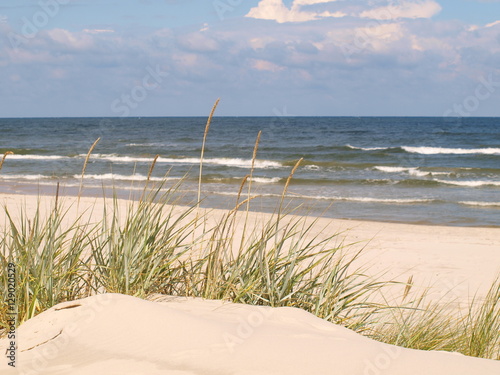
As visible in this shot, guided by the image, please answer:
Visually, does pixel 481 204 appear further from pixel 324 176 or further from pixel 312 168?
pixel 312 168

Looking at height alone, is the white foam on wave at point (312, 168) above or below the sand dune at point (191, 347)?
below

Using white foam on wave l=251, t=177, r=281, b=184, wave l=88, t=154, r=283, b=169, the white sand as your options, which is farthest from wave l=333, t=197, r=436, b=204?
the white sand

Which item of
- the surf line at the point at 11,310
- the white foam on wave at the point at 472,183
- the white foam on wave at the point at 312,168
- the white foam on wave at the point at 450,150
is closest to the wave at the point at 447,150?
the white foam on wave at the point at 450,150

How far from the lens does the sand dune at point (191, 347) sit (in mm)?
2406

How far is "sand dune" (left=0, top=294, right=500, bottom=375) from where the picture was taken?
94.7 inches

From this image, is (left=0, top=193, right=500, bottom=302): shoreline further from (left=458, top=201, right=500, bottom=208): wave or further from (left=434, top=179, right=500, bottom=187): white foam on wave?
(left=434, top=179, right=500, bottom=187): white foam on wave

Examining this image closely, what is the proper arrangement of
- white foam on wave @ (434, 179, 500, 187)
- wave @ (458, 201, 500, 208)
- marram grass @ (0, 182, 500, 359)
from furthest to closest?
1. white foam on wave @ (434, 179, 500, 187)
2. wave @ (458, 201, 500, 208)
3. marram grass @ (0, 182, 500, 359)

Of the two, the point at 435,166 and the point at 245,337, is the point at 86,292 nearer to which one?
the point at 245,337

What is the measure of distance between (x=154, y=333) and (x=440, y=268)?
7363 millimetres

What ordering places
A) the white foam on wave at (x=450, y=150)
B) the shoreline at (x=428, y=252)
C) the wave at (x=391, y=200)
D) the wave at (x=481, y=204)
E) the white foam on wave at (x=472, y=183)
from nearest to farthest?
the shoreline at (x=428, y=252) → the wave at (x=481, y=204) → the wave at (x=391, y=200) → the white foam on wave at (x=472, y=183) → the white foam on wave at (x=450, y=150)

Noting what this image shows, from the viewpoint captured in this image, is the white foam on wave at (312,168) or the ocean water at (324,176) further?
the white foam on wave at (312,168)

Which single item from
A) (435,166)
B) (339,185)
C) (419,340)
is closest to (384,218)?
(339,185)

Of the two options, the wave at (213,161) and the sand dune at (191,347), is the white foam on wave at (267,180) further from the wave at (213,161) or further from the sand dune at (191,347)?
the sand dune at (191,347)

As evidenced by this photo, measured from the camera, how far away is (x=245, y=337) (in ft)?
8.73
